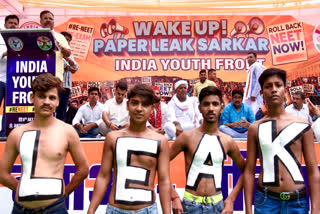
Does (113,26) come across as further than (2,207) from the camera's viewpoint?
Yes

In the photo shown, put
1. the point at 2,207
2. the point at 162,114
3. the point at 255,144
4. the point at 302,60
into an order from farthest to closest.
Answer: the point at 302,60, the point at 162,114, the point at 2,207, the point at 255,144

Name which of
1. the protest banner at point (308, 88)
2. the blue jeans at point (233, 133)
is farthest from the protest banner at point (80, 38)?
the protest banner at point (308, 88)

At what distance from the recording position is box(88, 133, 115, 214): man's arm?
7.41 feet

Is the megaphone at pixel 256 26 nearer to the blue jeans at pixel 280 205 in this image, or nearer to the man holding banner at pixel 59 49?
the man holding banner at pixel 59 49

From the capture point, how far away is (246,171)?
2463mm

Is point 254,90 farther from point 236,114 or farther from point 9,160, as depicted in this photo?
point 9,160

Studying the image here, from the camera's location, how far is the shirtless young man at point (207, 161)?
2.39 metres

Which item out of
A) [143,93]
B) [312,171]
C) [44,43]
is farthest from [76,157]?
[44,43]

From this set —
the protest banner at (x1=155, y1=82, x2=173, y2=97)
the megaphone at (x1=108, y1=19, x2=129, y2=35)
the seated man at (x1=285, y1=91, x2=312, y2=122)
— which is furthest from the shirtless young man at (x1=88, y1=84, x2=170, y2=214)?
the megaphone at (x1=108, y1=19, x2=129, y2=35)

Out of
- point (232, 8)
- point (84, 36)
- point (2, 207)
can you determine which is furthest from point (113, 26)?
point (2, 207)

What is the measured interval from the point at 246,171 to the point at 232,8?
6865 mm

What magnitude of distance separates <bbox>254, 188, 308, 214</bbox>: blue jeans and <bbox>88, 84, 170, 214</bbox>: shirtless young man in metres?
0.65

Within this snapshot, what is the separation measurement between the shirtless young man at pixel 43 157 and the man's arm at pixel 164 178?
0.55 m

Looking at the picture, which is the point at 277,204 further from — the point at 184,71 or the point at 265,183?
the point at 184,71
